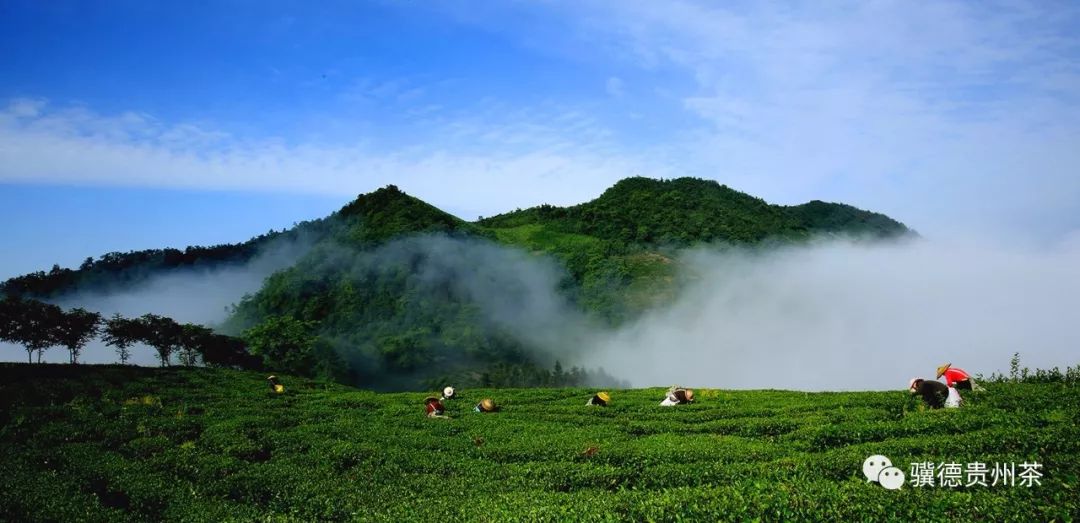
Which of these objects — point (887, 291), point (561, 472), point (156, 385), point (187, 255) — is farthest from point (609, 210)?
point (561, 472)

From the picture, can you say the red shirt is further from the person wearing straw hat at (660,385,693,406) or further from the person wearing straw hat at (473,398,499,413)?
the person wearing straw hat at (473,398,499,413)

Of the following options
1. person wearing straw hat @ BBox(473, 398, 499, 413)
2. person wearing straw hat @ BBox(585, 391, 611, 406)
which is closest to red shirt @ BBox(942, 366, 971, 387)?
person wearing straw hat @ BBox(585, 391, 611, 406)

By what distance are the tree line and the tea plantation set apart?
32057 millimetres

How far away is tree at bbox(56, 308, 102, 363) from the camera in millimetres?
61344

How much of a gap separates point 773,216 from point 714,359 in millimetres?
76216

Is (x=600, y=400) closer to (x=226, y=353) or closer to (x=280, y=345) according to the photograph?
(x=280, y=345)

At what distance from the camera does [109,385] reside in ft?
146

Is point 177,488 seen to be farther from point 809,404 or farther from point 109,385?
point 109,385

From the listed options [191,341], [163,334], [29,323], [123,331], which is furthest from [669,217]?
[29,323]

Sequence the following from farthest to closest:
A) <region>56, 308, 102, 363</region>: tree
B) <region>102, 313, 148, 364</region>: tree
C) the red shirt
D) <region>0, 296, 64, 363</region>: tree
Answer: <region>102, 313, 148, 364</region>: tree, <region>56, 308, 102, 363</region>: tree, <region>0, 296, 64, 363</region>: tree, the red shirt

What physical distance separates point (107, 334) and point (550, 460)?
A: 6439 centimetres

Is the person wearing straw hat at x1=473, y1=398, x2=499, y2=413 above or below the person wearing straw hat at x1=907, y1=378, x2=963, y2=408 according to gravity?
below

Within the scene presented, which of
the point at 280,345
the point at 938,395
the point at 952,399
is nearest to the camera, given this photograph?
the point at 952,399

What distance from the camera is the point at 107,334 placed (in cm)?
6600
